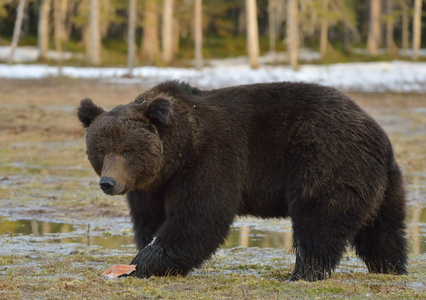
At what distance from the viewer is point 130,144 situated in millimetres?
6805

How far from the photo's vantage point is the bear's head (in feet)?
22.1

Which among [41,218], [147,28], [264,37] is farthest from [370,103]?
[264,37]

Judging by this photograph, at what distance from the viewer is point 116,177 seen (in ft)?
21.7

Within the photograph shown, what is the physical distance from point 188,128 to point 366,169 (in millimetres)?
1610

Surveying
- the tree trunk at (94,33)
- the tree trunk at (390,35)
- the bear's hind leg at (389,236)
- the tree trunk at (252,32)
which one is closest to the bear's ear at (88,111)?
the bear's hind leg at (389,236)

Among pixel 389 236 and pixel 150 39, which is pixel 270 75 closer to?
pixel 150 39

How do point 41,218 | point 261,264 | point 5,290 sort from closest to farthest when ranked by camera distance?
point 5,290 → point 261,264 → point 41,218

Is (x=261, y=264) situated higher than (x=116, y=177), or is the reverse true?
(x=116, y=177)

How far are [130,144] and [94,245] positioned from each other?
248 centimetres

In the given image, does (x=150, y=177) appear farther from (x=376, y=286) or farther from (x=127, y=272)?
(x=376, y=286)

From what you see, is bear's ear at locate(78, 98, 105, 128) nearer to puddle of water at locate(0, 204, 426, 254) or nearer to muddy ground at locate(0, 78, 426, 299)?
muddy ground at locate(0, 78, 426, 299)

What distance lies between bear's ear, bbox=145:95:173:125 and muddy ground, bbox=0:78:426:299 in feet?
4.51

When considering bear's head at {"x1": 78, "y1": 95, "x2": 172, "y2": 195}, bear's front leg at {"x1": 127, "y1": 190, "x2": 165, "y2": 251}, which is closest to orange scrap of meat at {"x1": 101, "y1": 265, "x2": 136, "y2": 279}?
bear's front leg at {"x1": 127, "y1": 190, "x2": 165, "y2": 251}

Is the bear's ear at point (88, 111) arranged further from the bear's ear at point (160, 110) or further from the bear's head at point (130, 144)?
the bear's ear at point (160, 110)
